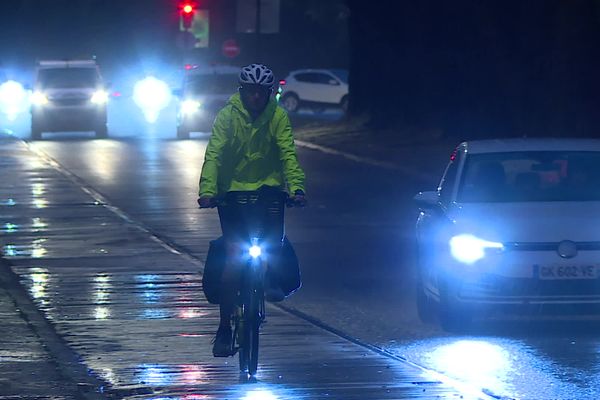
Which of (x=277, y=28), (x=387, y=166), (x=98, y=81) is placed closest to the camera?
(x=387, y=166)

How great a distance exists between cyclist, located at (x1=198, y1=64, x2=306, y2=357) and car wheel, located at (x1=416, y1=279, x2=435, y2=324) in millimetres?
2865

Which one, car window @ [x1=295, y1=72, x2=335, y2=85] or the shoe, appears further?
car window @ [x1=295, y1=72, x2=335, y2=85]

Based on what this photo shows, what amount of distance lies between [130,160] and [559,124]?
8.43 m

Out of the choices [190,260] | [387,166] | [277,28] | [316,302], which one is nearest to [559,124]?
[387,166]

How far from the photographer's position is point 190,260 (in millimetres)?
16359

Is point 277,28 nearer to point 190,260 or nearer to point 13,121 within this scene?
point 13,121

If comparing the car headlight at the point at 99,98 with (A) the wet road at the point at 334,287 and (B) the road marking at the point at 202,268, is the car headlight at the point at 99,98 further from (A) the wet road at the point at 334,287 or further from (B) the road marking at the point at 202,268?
(A) the wet road at the point at 334,287

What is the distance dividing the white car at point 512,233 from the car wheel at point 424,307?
1cm

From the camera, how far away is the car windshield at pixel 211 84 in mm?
40781

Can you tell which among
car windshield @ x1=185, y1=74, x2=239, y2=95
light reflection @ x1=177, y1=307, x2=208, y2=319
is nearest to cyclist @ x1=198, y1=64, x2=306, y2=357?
light reflection @ x1=177, y1=307, x2=208, y2=319

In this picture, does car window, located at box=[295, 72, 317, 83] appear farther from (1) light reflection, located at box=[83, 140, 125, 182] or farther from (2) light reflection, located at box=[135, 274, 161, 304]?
(2) light reflection, located at box=[135, 274, 161, 304]

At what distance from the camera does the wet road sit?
10.2 m

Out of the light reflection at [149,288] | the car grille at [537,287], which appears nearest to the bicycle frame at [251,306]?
the car grille at [537,287]

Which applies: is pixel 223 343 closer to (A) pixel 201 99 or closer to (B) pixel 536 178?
(B) pixel 536 178
